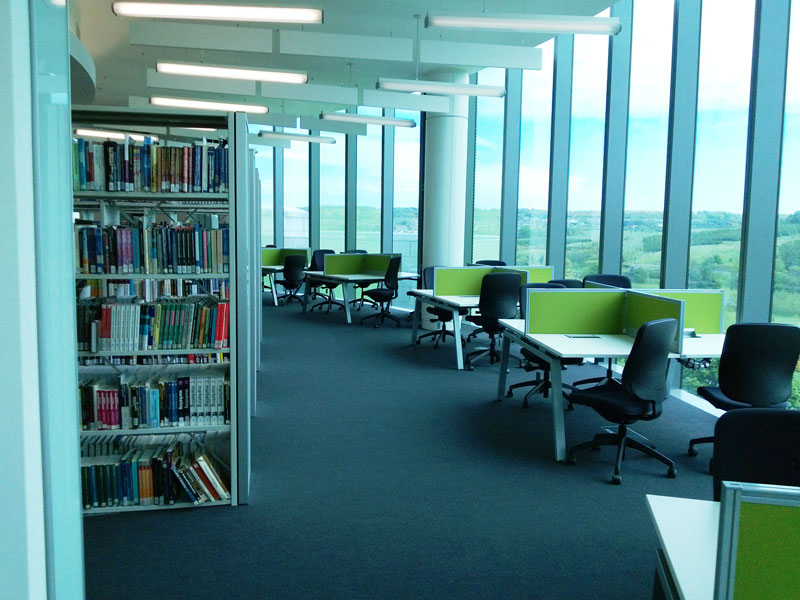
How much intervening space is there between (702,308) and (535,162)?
12.8 feet

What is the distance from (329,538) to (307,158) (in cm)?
1133

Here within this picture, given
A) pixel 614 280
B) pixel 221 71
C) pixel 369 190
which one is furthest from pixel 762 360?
pixel 369 190

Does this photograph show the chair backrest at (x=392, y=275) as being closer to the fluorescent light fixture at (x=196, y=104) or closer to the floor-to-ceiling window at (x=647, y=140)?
the fluorescent light fixture at (x=196, y=104)

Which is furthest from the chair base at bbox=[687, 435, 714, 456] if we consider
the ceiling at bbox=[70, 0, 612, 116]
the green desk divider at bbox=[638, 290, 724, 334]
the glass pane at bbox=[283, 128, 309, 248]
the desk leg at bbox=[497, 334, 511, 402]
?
the glass pane at bbox=[283, 128, 309, 248]

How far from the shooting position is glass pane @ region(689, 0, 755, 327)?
16.9ft

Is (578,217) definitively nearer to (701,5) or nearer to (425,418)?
(701,5)

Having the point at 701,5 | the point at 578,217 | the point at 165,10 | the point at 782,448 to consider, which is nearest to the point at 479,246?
the point at 578,217

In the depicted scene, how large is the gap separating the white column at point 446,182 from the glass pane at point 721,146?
13.1ft

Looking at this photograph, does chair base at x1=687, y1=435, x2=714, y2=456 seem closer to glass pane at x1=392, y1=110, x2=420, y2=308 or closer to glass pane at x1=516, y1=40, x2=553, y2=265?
glass pane at x1=516, y1=40, x2=553, y2=265

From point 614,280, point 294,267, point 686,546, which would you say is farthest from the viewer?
point 294,267

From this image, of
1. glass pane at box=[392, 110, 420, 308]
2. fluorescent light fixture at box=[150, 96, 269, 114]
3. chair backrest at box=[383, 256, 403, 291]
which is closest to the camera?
fluorescent light fixture at box=[150, 96, 269, 114]

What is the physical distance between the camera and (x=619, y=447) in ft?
13.0

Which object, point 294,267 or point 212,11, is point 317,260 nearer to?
point 294,267

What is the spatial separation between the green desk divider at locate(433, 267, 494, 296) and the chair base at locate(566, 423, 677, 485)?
3504mm
